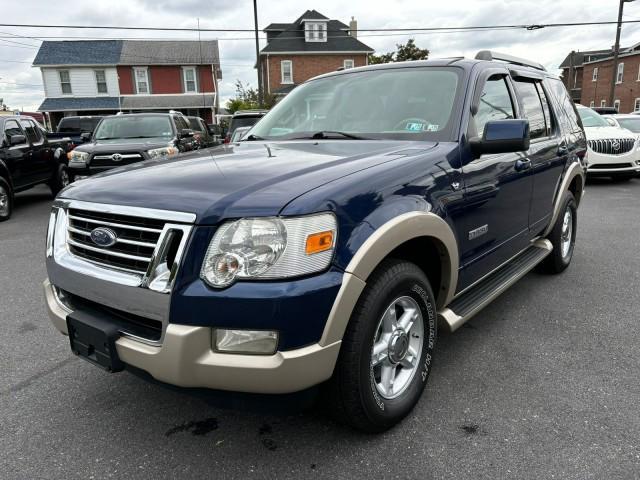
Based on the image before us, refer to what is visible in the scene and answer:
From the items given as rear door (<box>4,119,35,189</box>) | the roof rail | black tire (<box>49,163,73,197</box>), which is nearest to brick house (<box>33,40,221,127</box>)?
black tire (<box>49,163,73,197</box>)

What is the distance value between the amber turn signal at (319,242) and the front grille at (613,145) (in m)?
11.1

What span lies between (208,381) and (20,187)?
9121 mm

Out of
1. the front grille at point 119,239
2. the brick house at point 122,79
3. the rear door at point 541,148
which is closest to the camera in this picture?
the front grille at point 119,239

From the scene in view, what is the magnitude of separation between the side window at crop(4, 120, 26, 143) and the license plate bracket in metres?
8.46

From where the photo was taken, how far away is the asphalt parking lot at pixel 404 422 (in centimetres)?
225

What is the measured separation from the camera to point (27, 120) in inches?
394

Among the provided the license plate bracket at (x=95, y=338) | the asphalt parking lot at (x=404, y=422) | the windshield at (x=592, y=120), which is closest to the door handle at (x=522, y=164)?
the asphalt parking lot at (x=404, y=422)

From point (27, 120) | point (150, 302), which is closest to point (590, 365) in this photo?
point (150, 302)

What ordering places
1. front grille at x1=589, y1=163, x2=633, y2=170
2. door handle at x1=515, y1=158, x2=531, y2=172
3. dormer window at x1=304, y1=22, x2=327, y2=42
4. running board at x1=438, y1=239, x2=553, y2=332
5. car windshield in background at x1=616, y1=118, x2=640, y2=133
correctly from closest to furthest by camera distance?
running board at x1=438, y1=239, x2=553, y2=332
door handle at x1=515, y1=158, x2=531, y2=172
front grille at x1=589, y1=163, x2=633, y2=170
car windshield in background at x1=616, y1=118, x2=640, y2=133
dormer window at x1=304, y1=22, x2=327, y2=42

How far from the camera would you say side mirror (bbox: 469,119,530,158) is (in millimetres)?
2713

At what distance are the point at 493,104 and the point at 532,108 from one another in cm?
83

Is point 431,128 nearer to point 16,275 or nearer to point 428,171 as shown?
point 428,171

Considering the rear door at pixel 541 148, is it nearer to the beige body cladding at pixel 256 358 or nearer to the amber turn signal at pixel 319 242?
the beige body cladding at pixel 256 358

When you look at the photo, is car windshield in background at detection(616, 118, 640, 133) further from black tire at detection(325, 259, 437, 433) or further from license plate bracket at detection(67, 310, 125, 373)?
license plate bracket at detection(67, 310, 125, 373)
